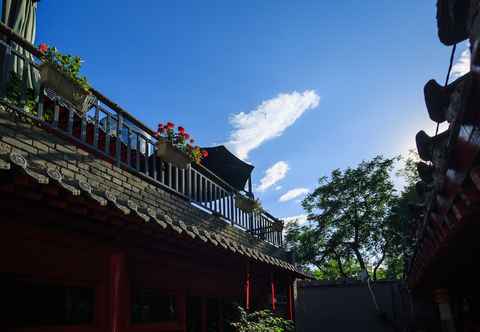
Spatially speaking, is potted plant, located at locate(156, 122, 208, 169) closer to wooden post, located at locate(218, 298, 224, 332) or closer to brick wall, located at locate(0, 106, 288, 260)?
brick wall, located at locate(0, 106, 288, 260)

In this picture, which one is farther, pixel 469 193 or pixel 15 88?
pixel 15 88

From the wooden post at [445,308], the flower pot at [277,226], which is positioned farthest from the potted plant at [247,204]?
the wooden post at [445,308]

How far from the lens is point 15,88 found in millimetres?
3936

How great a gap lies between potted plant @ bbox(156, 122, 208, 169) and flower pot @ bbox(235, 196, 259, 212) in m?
2.20

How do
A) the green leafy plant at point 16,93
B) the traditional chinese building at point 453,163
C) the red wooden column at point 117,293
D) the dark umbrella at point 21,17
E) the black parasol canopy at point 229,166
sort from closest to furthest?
the traditional chinese building at point 453,163 < the green leafy plant at point 16,93 < the red wooden column at point 117,293 < the dark umbrella at point 21,17 < the black parasol canopy at point 229,166

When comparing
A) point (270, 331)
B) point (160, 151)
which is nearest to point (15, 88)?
point (160, 151)

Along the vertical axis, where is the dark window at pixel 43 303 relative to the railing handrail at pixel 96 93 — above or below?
below

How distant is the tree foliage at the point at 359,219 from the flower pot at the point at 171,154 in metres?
19.4

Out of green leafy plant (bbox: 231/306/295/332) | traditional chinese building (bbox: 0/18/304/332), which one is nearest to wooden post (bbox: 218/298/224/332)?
traditional chinese building (bbox: 0/18/304/332)

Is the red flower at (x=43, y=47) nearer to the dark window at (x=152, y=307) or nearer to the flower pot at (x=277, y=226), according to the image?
the dark window at (x=152, y=307)

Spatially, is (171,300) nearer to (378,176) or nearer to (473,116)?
(473,116)

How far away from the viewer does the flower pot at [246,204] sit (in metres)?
8.59

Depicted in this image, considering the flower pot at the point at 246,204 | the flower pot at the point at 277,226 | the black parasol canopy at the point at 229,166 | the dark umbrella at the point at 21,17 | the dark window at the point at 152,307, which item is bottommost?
the dark window at the point at 152,307

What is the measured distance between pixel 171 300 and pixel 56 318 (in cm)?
209
